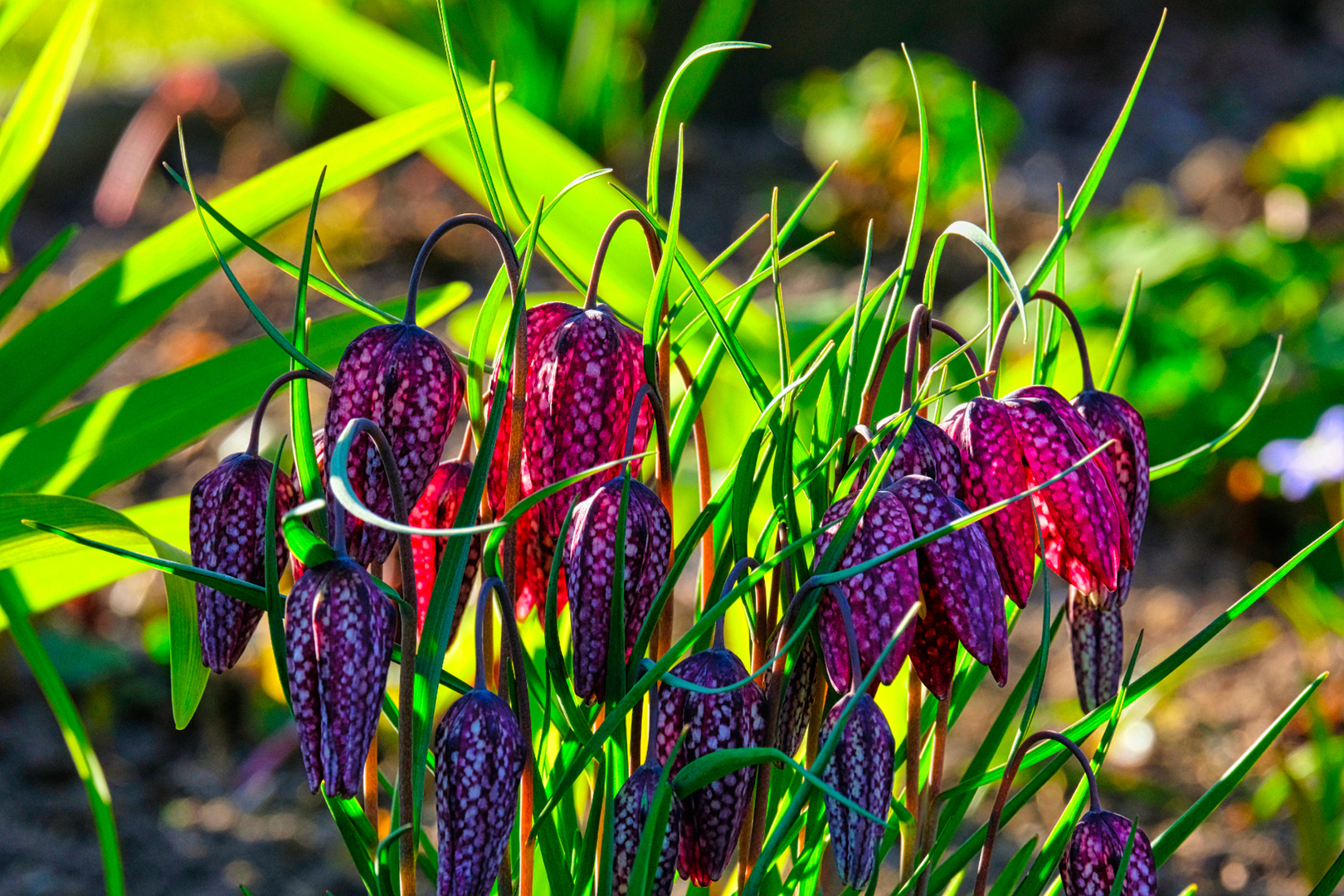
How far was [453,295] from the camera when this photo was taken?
39.1 inches

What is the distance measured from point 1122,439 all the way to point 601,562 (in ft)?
0.92

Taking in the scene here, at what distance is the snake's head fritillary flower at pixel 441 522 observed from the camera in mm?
614

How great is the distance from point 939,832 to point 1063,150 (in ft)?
9.38

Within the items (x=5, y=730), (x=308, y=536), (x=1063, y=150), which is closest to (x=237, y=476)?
(x=308, y=536)

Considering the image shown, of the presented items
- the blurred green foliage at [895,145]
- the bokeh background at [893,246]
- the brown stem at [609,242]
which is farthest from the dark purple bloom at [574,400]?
the blurred green foliage at [895,145]

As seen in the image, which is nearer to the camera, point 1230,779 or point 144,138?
point 1230,779

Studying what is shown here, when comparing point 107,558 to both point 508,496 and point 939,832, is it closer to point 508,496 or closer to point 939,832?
point 508,496

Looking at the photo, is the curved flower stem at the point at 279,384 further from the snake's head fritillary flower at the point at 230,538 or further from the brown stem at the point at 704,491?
the brown stem at the point at 704,491

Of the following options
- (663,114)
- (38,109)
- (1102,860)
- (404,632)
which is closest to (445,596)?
(404,632)

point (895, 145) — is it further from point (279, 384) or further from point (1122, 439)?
point (279, 384)

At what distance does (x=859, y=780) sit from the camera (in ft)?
1.77

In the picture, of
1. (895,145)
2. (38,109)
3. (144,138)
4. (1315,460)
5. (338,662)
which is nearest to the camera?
(338,662)

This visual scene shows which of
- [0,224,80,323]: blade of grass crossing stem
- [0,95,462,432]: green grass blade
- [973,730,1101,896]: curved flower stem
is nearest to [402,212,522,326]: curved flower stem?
[973,730,1101,896]: curved flower stem

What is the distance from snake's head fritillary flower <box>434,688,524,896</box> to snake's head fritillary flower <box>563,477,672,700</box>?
5 centimetres
